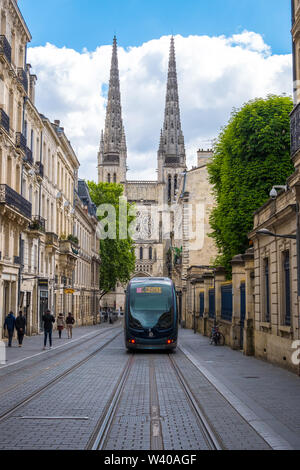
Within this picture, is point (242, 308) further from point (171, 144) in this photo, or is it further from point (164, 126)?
point (164, 126)

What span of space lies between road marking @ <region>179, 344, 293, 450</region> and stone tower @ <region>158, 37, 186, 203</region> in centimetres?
11804

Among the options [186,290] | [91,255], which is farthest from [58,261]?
[91,255]

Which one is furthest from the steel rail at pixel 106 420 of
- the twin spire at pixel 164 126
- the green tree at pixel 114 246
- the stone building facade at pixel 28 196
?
the twin spire at pixel 164 126

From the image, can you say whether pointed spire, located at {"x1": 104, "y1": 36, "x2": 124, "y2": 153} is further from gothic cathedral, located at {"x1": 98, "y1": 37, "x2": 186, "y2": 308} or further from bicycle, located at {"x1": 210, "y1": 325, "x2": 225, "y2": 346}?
bicycle, located at {"x1": 210, "y1": 325, "x2": 225, "y2": 346}

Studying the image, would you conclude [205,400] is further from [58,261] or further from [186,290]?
[186,290]

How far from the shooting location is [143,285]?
22.3 metres

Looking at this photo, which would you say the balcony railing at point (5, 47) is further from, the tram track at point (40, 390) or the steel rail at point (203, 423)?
the steel rail at point (203, 423)

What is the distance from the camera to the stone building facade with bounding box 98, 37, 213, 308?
130 meters

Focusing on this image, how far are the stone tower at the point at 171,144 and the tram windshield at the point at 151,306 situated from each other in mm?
108371

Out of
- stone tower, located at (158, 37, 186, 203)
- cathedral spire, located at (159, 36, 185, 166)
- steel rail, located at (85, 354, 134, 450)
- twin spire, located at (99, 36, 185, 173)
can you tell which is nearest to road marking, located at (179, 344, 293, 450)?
steel rail, located at (85, 354, 134, 450)

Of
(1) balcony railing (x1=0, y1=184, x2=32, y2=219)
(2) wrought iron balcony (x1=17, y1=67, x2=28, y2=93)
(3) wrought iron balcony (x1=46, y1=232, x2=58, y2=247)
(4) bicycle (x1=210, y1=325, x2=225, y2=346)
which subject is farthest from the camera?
(3) wrought iron balcony (x1=46, y1=232, x2=58, y2=247)

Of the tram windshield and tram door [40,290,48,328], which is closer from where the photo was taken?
the tram windshield

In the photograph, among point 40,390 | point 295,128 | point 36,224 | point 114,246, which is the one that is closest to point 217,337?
point 36,224
